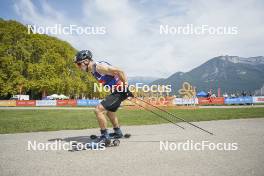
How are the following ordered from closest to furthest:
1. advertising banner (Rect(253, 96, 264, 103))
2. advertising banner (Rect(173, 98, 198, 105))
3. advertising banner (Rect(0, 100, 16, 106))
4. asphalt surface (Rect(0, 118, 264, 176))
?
asphalt surface (Rect(0, 118, 264, 176)) → advertising banner (Rect(173, 98, 198, 105)) → advertising banner (Rect(253, 96, 264, 103)) → advertising banner (Rect(0, 100, 16, 106))

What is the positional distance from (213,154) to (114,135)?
3.28m

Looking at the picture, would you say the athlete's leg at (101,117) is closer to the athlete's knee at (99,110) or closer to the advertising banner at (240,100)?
the athlete's knee at (99,110)

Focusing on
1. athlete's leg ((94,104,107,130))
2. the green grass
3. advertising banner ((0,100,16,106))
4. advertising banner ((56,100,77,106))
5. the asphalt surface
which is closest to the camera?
the asphalt surface

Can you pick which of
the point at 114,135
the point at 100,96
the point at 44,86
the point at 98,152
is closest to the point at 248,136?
the point at 114,135

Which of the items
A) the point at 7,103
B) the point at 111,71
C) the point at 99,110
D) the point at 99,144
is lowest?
the point at 99,144

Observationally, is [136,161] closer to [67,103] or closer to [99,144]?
[99,144]

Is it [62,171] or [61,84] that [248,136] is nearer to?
[62,171]

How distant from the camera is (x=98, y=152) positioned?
258 inches

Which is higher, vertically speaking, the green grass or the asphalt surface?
the asphalt surface

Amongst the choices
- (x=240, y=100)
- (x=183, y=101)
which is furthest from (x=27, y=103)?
(x=240, y=100)

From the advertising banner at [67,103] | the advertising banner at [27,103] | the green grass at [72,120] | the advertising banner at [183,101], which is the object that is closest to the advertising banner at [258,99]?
the advertising banner at [183,101]

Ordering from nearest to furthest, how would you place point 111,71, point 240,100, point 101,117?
point 111,71 < point 101,117 < point 240,100

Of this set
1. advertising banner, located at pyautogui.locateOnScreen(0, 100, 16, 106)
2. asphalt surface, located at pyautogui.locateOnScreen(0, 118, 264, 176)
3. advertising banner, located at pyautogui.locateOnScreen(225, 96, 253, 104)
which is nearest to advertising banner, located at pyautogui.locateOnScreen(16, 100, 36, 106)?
advertising banner, located at pyautogui.locateOnScreen(0, 100, 16, 106)

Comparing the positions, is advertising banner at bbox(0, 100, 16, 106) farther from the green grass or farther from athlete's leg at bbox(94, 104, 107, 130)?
athlete's leg at bbox(94, 104, 107, 130)
